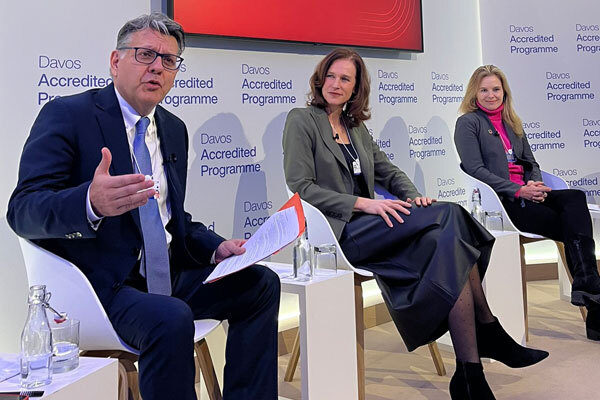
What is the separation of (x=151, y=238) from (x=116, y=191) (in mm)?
404

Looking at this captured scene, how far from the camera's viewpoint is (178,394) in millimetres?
1427

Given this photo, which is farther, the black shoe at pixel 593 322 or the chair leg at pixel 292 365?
the black shoe at pixel 593 322

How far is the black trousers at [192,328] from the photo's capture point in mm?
1434

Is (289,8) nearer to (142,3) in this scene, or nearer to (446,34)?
(142,3)

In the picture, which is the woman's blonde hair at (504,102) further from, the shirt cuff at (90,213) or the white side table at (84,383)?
the white side table at (84,383)

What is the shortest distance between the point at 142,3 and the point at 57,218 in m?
1.57

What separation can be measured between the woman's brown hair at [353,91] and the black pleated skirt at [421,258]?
65 cm

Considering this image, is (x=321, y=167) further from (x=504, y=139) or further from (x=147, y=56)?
(x=504, y=139)

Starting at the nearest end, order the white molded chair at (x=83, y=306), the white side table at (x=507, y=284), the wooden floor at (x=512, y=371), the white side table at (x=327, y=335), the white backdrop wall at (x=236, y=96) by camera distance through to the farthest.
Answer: the white molded chair at (x=83, y=306), the white side table at (x=327, y=335), the white backdrop wall at (x=236, y=96), the wooden floor at (x=512, y=371), the white side table at (x=507, y=284)

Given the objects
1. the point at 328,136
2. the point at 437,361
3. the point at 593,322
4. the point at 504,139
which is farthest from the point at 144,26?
the point at 593,322

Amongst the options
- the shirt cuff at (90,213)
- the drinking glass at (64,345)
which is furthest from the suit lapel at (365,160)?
the drinking glass at (64,345)

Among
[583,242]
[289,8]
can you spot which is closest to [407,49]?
[289,8]

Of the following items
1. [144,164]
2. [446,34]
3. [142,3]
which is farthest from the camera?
[446,34]

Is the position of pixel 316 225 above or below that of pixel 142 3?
below
